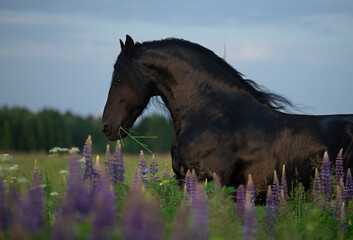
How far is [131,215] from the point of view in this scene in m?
2.62

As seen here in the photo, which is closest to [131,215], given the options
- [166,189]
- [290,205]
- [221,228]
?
[221,228]

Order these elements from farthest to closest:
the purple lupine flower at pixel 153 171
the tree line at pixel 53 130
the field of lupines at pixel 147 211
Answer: the tree line at pixel 53 130 < the purple lupine flower at pixel 153 171 < the field of lupines at pixel 147 211

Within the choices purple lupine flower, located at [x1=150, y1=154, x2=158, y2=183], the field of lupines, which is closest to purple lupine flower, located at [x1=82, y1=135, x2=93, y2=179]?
the field of lupines

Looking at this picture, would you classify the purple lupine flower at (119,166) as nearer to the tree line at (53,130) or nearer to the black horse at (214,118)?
the black horse at (214,118)

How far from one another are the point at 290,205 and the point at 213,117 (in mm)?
1627

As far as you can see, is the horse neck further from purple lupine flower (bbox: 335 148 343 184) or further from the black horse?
purple lupine flower (bbox: 335 148 343 184)

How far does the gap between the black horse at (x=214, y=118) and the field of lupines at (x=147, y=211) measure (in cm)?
44

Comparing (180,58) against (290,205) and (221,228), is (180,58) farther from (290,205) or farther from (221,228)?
(221,228)

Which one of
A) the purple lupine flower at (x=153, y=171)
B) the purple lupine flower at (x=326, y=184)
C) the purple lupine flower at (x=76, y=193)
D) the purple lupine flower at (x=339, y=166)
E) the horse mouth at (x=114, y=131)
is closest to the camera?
the purple lupine flower at (x=76, y=193)

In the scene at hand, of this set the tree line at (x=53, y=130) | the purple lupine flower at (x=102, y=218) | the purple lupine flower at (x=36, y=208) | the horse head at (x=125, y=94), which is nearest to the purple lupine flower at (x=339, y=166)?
the horse head at (x=125, y=94)

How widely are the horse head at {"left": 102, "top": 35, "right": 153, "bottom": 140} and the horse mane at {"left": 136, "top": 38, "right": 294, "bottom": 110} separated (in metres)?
0.32

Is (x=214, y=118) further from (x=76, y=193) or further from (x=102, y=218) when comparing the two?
(x=102, y=218)

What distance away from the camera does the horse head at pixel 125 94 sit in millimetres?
7250

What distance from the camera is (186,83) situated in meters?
7.27
